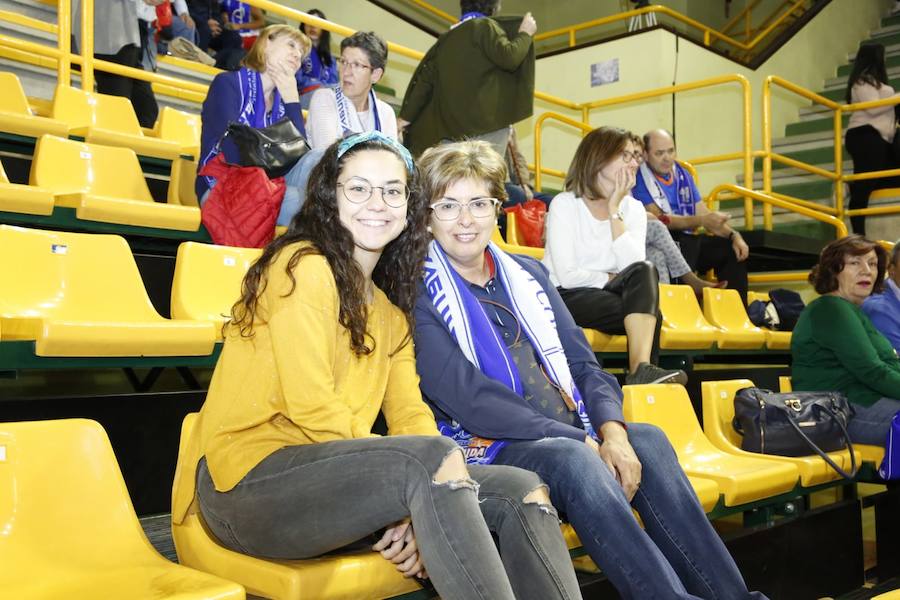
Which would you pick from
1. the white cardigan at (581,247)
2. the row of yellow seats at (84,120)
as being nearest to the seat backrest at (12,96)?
the row of yellow seats at (84,120)

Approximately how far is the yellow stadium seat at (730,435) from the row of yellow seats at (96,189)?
71.5 inches

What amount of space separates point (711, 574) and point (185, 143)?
11.2ft

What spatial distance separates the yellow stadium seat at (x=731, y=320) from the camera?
13.6 ft

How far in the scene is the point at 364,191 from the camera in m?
1.70

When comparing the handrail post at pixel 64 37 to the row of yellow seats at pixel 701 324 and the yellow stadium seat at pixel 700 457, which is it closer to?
the row of yellow seats at pixel 701 324

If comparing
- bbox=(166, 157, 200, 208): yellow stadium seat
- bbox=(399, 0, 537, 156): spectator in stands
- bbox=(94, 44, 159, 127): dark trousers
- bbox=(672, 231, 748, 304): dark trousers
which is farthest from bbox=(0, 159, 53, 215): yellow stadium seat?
bbox=(672, 231, 748, 304): dark trousers

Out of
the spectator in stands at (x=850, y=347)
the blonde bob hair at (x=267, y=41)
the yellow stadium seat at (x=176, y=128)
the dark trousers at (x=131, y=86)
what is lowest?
the spectator in stands at (x=850, y=347)

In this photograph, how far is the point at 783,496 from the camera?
2758 millimetres

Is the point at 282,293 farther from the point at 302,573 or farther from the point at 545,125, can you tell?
the point at 545,125

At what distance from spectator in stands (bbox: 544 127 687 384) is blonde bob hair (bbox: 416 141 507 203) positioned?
1.31m

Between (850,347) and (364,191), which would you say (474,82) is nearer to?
(850,347)

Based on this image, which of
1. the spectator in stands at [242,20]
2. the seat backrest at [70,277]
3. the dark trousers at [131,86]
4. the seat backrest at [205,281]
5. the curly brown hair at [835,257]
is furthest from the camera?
the spectator in stands at [242,20]

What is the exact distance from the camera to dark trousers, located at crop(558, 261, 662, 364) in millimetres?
3252

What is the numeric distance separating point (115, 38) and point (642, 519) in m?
3.35
